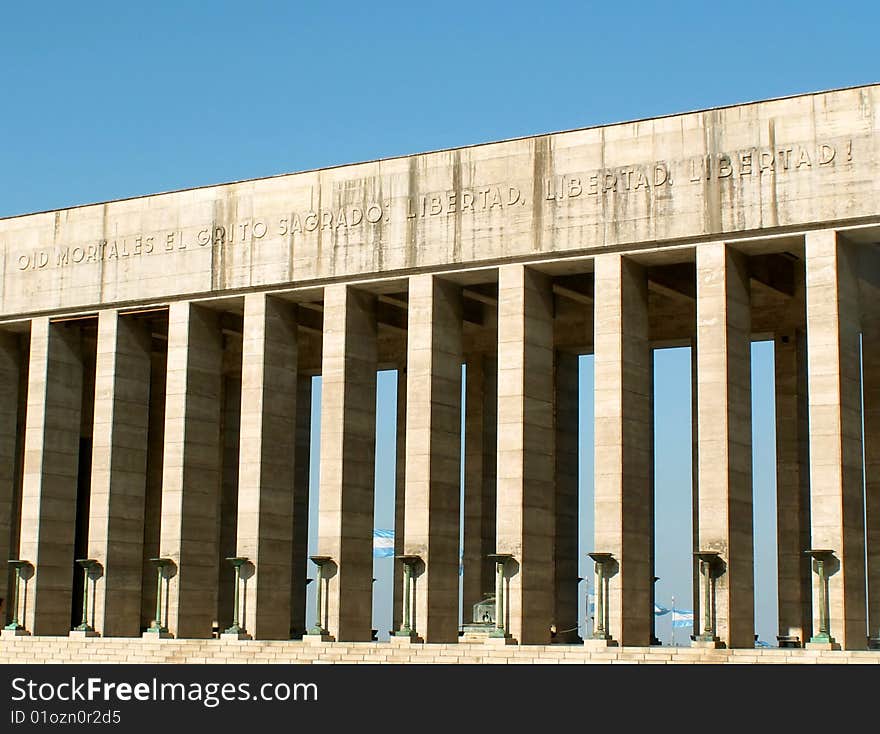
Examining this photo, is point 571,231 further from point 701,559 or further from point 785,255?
point 701,559

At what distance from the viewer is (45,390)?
173ft

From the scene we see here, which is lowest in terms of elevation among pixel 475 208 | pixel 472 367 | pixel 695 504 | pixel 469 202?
pixel 695 504

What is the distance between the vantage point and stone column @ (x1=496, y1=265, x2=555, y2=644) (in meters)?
43.0

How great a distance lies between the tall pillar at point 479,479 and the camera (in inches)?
2186

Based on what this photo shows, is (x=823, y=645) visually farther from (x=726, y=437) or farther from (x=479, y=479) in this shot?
(x=479, y=479)

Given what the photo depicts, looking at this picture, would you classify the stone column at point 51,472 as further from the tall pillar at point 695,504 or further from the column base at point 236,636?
the tall pillar at point 695,504

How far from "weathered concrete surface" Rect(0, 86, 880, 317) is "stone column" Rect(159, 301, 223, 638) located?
1806mm

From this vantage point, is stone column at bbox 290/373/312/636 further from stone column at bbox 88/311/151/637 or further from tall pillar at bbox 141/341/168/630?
stone column at bbox 88/311/151/637

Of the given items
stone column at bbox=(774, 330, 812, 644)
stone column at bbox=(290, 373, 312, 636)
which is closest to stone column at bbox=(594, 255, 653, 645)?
stone column at bbox=(774, 330, 812, 644)

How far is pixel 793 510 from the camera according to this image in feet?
164

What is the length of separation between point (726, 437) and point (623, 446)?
9.81 ft

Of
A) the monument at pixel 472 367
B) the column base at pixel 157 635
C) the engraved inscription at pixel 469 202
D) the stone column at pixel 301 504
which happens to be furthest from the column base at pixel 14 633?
the engraved inscription at pixel 469 202

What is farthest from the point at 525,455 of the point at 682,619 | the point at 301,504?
the point at 682,619

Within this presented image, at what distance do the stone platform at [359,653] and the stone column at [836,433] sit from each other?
2317mm
